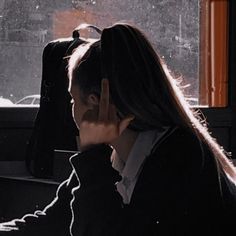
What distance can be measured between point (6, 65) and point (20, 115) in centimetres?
25

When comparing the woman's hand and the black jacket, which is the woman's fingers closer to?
the woman's hand

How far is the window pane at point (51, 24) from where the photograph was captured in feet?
9.70

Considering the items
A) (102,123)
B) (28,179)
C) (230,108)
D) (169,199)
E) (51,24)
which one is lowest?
(28,179)

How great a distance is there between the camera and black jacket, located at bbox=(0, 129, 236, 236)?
1.11 m

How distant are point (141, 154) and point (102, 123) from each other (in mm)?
100

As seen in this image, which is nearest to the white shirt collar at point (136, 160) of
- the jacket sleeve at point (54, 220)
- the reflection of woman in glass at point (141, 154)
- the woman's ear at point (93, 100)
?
the reflection of woman in glass at point (141, 154)

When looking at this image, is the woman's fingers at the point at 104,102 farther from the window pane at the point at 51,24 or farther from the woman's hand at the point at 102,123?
the window pane at the point at 51,24

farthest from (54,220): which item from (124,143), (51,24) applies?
(51,24)

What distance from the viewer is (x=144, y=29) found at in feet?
10.1

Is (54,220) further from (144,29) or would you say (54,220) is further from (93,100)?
(144,29)

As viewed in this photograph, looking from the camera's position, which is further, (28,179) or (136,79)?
(28,179)

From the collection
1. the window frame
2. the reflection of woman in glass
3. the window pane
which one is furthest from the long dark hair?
the window frame

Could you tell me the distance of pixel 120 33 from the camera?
1.16 metres

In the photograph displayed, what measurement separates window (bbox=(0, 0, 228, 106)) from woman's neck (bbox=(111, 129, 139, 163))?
1698 mm
